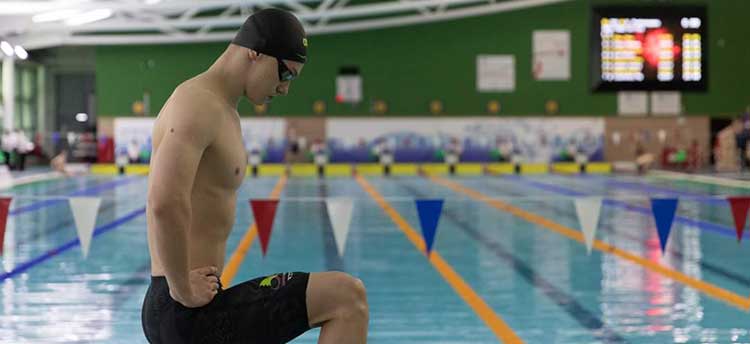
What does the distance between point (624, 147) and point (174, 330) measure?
28.2m

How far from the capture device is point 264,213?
8078 millimetres

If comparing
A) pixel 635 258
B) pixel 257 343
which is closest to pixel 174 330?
pixel 257 343

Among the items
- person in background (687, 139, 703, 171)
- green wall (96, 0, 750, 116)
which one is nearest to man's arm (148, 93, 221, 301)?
person in background (687, 139, 703, 171)

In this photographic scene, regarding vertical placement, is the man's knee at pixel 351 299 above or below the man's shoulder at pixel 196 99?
below

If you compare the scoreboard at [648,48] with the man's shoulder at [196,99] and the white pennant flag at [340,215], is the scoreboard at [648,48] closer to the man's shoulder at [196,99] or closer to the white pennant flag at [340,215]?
the white pennant flag at [340,215]

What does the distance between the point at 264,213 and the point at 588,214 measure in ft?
8.62

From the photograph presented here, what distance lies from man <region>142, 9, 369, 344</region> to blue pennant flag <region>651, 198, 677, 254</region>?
597cm

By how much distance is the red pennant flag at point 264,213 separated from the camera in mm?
8008

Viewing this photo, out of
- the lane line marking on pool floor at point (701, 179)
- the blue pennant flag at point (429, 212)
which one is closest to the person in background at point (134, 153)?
the lane line marking on pool floor at point (701, 179)

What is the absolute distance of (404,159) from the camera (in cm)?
2966

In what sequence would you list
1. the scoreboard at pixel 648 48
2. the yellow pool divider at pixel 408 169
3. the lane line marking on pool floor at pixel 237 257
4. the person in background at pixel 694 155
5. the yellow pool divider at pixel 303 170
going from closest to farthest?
the lane line marking on pool floor at pixel 237 257 → the scoreboard at pixel 648 48 → the yellow pool divider at pixel 303 170 → the yellow pool divider at pixel 408 169 → the person in background at pixel 694 155

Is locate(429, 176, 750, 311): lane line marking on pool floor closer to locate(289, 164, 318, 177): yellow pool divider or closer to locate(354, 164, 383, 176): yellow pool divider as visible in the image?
locate(289, 164, 318, 177): yellow pool divider

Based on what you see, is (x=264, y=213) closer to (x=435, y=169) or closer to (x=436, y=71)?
(x=435, y=169)

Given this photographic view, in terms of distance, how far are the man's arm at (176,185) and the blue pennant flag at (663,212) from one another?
618cm
